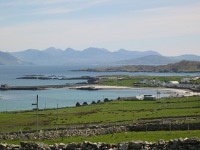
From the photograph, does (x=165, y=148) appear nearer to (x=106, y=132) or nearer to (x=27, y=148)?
(x=27, y=148)

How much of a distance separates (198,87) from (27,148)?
144835 millimetres

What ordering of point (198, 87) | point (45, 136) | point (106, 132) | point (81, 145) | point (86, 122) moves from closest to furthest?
point (81, 145) < point (45, 136) < point (106, 132) < point (86, 122) < point (198, 87)

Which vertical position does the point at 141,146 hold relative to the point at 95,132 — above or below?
above

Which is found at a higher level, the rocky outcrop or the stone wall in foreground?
the stone wall in foreground

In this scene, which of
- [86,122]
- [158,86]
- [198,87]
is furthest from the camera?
[158,86]

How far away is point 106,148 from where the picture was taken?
70.3 ft

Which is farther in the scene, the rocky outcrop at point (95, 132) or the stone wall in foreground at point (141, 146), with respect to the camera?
the rocky outcrop at point (95, 132)

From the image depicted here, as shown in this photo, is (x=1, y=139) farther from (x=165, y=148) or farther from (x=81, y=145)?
(x=165, y=148)

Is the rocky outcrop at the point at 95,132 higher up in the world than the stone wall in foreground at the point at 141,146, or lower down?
lower down

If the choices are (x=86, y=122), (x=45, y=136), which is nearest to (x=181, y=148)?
(x=45, y=136)

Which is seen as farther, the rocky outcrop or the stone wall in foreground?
the rocky outcrop

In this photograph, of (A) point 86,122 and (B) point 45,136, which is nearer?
(B) point 45,136

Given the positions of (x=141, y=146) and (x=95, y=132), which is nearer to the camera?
(x=141, y=146)

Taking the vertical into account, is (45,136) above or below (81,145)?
below
